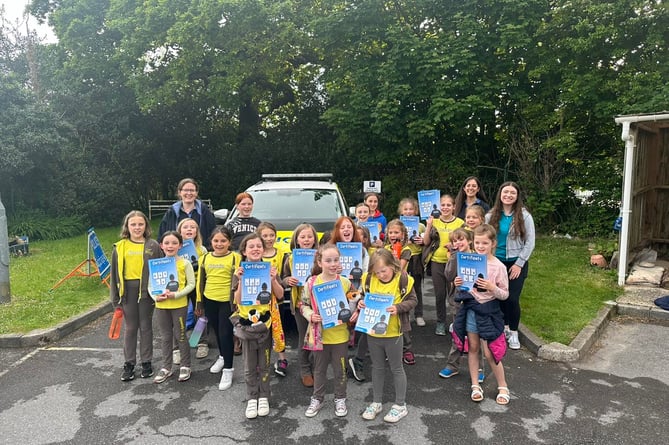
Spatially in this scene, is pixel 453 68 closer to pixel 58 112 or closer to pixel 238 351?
pixel 238 351

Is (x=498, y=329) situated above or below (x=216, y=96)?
below

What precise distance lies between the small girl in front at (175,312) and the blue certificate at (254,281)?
0.94 m

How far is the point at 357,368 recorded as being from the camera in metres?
4.60

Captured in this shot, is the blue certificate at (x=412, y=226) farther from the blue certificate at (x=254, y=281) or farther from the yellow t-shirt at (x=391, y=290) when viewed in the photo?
the blue certificate at (x=254, y=281)

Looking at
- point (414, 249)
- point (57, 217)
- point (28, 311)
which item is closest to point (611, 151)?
point (414, 249)

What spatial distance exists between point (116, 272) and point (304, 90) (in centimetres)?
1472

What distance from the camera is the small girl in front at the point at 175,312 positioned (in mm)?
4477

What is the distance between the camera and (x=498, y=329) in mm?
3961

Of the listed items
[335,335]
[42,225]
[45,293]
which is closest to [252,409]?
[335,335]

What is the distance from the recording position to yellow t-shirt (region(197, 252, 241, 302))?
4387mm

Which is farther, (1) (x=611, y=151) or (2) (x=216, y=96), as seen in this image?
(2) (x=216, y=96)

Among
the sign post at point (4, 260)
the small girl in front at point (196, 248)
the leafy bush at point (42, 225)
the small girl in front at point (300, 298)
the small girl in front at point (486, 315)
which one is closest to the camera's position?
the small girl in front at point (486, 315)

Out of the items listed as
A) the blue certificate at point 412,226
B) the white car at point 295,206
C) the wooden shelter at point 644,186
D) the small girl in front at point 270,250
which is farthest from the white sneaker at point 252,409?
the wooden shelter at point 644,186

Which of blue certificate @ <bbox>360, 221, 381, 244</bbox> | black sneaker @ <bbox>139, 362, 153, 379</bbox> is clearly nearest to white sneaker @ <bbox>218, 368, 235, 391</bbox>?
black sneaker @ <bbox>139, 362, 153, 379</bbox>
